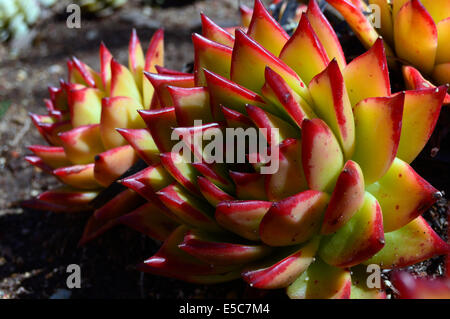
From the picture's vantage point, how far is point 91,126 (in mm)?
1325

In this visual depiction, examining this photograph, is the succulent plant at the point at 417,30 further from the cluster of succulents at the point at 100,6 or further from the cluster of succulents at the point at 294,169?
the cluster of succulents at the point at 100,6

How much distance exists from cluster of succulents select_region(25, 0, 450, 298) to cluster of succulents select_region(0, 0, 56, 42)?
1.82 m

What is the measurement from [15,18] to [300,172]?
2.17 m

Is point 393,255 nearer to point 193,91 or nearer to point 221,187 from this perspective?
point 221,187

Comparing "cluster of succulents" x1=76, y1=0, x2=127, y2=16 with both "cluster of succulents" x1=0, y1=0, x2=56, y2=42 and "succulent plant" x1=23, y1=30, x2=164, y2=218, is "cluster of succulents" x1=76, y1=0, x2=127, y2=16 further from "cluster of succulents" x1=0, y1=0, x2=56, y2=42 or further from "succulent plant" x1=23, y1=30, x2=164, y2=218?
"succulent plant" x1=23, y1=30, x2=164, y2=218

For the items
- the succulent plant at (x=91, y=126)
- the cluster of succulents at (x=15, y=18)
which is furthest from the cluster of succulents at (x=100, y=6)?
the succulent plant at (x=91, y=126)

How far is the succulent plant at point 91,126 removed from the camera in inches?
50.2

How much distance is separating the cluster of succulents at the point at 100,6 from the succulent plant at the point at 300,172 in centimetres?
178

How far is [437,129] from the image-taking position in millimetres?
1122

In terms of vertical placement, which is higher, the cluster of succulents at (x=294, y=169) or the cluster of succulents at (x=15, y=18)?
the cluster of succulents at (x=15, y=18)

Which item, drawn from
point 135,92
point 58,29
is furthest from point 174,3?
point 135,92

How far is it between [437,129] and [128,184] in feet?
2.18

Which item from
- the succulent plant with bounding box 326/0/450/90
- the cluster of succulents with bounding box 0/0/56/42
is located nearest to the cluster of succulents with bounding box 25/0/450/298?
the succulent plant with bounding box 326/0/450/90

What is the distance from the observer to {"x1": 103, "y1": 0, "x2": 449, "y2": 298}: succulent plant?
0.89 meters
